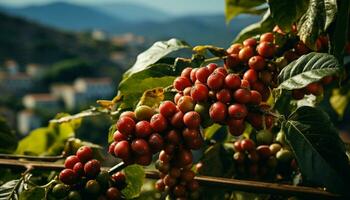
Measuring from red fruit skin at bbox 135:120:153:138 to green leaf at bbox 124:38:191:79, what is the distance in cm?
48

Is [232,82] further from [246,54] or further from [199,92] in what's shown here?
[246,54]

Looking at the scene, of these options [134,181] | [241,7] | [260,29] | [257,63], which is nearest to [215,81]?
[257,63]

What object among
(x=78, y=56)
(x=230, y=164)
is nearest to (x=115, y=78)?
(x=78, y=56)

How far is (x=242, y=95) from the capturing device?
133 cm

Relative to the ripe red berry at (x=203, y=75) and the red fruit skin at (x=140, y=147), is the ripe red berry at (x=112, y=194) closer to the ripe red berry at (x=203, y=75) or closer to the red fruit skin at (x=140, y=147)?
the red fruit skin at (x=140, y=147)

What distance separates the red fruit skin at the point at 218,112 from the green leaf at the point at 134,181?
0.55 m

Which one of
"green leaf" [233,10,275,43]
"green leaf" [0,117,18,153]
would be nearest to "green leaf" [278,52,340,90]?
"green leaf" [233,10,275,43]

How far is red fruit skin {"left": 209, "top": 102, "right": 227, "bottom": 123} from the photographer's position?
132cm

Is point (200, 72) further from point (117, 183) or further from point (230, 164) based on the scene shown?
point (230, 164)

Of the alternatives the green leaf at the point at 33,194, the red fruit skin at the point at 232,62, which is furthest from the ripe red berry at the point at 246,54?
the green leaf at the point at 33,194

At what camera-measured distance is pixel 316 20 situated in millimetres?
1638

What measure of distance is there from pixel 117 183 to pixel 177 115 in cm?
39

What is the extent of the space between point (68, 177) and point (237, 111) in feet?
1.81

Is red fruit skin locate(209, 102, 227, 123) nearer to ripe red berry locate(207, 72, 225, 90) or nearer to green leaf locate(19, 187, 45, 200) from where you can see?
ripe red berry locate(207, 72, 225, 90)
